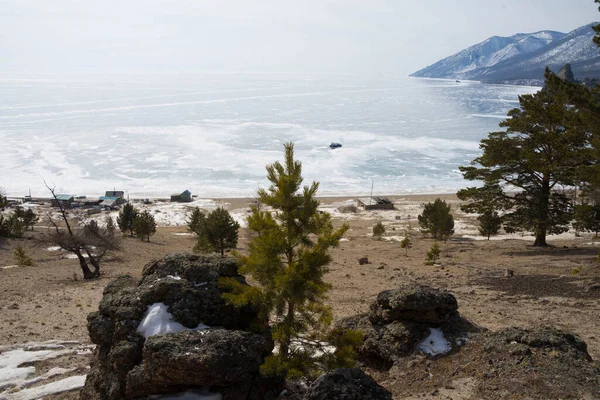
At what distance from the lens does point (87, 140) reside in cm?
9188

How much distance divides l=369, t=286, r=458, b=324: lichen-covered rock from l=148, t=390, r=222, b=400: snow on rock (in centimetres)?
416

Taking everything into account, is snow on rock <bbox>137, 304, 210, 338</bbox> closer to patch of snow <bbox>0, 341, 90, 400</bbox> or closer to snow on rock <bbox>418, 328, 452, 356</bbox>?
patch of snow <bbox>0, 341, 90, 400</bbox>

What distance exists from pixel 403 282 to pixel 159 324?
36.3 feet

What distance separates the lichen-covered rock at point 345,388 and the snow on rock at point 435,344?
308 cm

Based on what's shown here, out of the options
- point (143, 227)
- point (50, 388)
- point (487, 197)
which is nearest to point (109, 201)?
point (143, 227)

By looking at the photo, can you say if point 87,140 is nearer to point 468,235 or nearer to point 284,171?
point 468,235

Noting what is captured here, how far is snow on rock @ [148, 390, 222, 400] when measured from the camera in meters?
7.55

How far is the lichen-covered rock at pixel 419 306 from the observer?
984 cm

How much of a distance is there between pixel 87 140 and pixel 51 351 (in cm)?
8856

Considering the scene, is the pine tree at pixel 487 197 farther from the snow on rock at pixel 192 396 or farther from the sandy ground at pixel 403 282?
the snow on rock at pixel 192 396

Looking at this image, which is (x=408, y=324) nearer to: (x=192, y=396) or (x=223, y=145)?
(x=192, y=396)

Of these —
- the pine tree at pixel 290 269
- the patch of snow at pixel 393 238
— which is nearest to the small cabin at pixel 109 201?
the patch of snow at pixel 393 238

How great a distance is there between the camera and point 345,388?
21.1ft

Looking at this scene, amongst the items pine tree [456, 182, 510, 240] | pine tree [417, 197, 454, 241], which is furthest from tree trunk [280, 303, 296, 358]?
pine tree [417, 197, 454, 241]
